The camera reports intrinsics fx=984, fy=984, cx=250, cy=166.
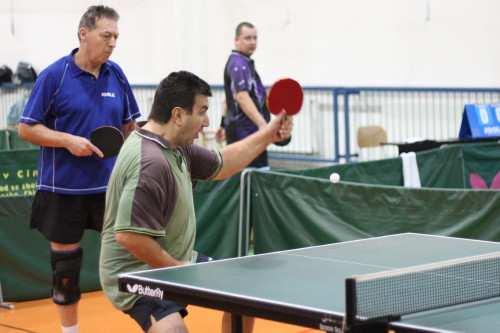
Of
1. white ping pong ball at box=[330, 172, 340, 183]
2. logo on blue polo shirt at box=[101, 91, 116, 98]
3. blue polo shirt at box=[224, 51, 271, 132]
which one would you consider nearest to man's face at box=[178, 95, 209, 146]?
logo on blue polo shirt at box=[101, 91, 116, 98]

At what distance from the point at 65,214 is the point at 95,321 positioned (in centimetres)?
140

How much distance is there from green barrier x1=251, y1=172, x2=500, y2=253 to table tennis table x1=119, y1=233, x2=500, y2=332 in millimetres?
1265

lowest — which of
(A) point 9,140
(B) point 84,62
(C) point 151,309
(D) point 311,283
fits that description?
(C) point 151,309

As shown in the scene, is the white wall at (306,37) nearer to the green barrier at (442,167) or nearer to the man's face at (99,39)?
the green barrier at (442,167)

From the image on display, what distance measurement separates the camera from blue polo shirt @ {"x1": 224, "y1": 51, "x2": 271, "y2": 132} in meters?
7.59

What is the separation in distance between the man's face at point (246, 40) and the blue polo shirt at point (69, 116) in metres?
2.78

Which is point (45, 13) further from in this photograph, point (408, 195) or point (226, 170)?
point (226, 170)

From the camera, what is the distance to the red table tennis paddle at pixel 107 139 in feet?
15.8

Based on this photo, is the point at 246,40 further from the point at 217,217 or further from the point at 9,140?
the point at 9,140

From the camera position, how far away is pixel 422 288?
310 cm

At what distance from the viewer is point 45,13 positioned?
1506 cm

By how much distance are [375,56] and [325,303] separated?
27.5 feet

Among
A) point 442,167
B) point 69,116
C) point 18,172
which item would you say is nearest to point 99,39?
point 69,116

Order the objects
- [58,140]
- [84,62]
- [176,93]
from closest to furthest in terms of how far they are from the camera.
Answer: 1. [176,93]
2. [58,140]
3. [84,62]
